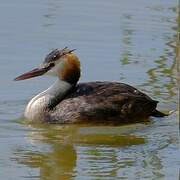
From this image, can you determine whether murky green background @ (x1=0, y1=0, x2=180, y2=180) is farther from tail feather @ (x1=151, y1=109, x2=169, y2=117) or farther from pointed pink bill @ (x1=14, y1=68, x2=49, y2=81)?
pointed pink bill @ (x1=14, y1=68, x2=49, y2=81)

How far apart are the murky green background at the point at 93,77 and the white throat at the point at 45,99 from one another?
204mm

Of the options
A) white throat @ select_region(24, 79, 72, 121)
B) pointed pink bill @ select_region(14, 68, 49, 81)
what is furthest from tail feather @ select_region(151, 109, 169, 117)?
pointed pink bill @ select_region(14, 68, 49, 81)

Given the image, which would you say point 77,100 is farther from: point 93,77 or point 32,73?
point 93,77

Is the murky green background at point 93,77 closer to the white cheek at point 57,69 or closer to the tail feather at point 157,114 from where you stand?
the tail feather at point 157,114

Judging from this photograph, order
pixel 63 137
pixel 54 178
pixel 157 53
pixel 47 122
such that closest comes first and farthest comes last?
pixel 54 178, pixel 63 137, pixel 47 122, pixel 157 53

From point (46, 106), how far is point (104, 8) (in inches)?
187

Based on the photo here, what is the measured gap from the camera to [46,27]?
574 inches

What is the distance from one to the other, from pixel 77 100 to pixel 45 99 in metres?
0.42

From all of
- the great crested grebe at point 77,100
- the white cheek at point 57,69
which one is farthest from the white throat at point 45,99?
the white cheek at point 57,69

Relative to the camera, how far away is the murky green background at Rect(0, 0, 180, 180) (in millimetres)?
9094

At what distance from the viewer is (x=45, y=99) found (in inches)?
444

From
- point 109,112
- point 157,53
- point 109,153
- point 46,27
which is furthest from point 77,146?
point 46,27

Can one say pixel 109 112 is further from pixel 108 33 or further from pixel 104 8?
pixel 104 8

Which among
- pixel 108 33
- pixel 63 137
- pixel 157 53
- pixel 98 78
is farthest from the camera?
pixel 108 33
